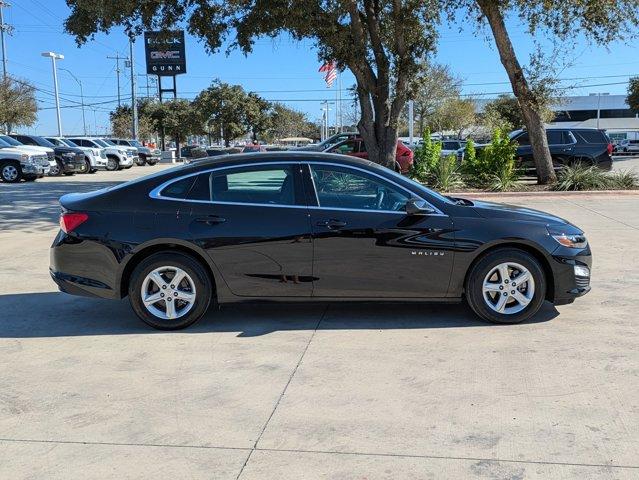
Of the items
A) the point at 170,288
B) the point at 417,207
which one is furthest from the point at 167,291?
the point at 417,207

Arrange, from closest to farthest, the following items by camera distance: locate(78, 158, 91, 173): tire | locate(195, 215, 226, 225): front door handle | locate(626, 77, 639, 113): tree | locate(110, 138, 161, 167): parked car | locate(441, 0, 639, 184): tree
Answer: locate(195, 215, 226, 225): front door handle → locate(441, 0, 639, 184): tree → locate(78, 158, 91, 173): tire → locate(110, 138, 161, 167): parked car → locate(626, 77, 639, 113): tree

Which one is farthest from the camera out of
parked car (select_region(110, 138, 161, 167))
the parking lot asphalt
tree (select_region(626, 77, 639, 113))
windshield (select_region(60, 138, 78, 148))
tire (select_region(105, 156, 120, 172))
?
tree (select_region(626, 77, 639, 113))

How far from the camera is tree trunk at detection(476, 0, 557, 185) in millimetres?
16672

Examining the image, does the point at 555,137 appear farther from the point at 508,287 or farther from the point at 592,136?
the point at 508,287

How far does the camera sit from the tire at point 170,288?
5406 millimetres

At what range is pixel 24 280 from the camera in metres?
7.60

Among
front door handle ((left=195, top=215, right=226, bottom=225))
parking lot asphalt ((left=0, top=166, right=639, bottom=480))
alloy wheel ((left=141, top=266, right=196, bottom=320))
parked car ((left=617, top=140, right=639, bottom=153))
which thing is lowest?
parking lot asphalt ((left=0, top=166, right=639, bottom=480))

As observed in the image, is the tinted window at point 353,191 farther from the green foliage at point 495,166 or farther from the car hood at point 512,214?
the green foliage at point 495,166

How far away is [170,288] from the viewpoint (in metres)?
5.44

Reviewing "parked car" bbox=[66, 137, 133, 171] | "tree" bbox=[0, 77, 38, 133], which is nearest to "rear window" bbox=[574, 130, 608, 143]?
"parked car" bbox=[66, 137, 133, 171]

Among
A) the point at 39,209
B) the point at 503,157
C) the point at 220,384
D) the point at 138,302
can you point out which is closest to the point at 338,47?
the point at 503,157

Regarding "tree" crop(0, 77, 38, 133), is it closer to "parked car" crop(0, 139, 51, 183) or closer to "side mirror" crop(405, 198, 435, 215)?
"parked car" crop(0, 139, 51, 183)

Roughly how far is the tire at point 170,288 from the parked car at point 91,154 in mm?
27667

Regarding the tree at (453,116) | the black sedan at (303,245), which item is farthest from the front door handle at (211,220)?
the tree at (453,116)
